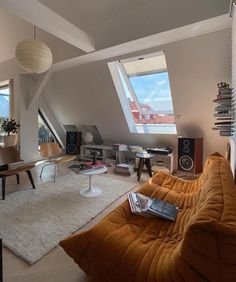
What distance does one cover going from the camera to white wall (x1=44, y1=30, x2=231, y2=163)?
2.96m

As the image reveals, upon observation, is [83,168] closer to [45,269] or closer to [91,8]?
[45,269]

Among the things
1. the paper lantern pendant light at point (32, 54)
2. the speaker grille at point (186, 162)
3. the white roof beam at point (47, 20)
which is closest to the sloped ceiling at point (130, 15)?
the white roof beam at point (47, 20)

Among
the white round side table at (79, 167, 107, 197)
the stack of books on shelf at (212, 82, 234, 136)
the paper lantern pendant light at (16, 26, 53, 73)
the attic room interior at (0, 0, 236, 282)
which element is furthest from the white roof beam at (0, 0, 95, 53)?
the stack of books on shelf at (212, 82, 234, 136)

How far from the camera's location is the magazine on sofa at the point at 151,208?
5.34 feet

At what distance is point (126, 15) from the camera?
2906mm

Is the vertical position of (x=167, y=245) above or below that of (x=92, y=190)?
above

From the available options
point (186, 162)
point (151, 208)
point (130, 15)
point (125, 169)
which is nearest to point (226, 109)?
point (151, 208)

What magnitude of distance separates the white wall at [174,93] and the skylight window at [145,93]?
0.58 ft

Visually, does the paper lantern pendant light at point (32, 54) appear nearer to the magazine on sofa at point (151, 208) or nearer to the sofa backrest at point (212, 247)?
the magazine on sofa at point (151, 208)

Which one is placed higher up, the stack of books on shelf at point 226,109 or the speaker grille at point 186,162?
the stack of books on shelf at point 226,109

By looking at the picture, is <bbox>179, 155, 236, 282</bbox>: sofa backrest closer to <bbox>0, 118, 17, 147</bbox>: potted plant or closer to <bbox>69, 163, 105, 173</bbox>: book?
<bbox>69, 163, 105, 173</bbox>: book

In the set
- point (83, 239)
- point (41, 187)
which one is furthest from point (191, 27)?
point (41, 187)

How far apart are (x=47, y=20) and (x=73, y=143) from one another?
3.52m

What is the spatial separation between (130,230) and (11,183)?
3.05m
